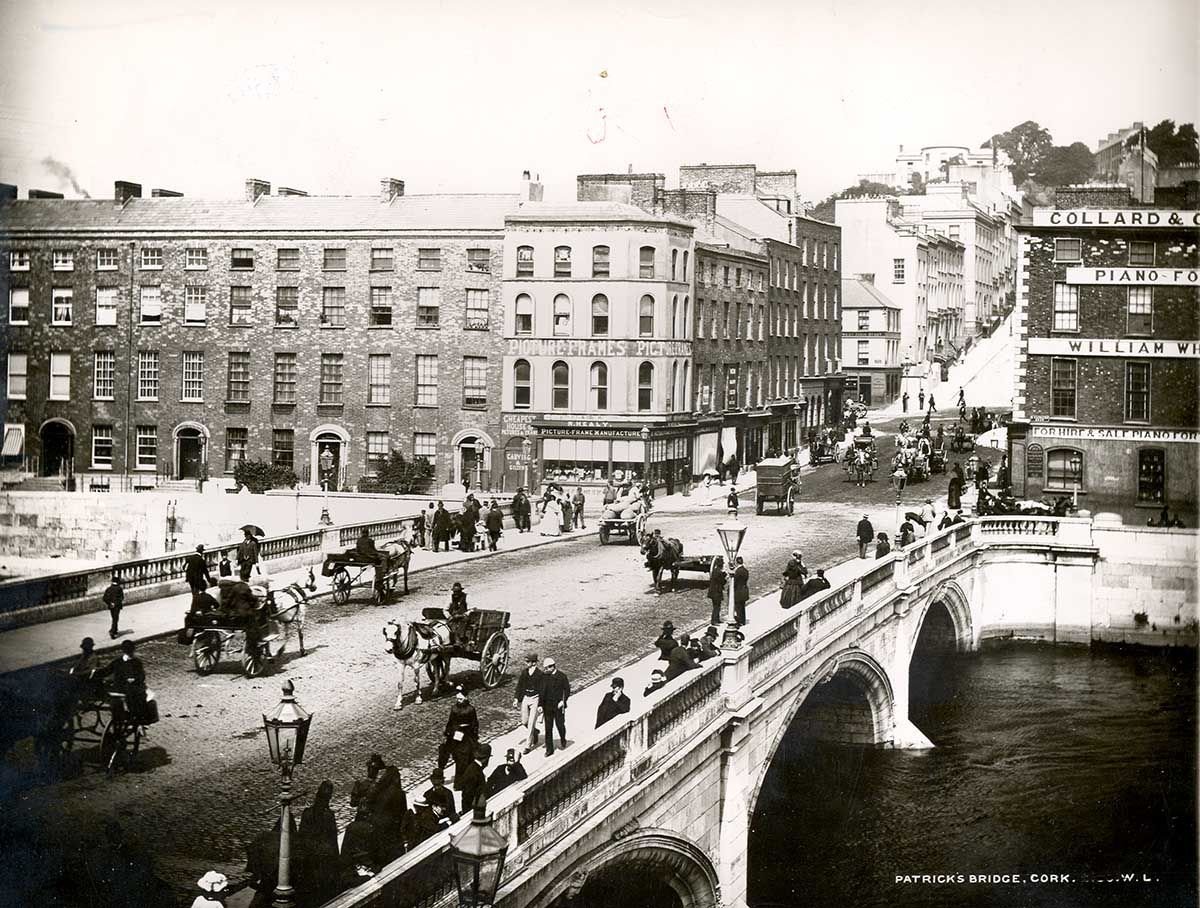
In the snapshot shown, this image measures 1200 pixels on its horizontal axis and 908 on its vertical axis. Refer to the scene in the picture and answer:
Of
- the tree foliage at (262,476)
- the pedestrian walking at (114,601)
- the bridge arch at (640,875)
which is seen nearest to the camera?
the bridge arch at (640,875)

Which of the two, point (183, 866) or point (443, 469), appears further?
point (443, 469)

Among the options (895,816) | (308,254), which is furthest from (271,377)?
(895,816)

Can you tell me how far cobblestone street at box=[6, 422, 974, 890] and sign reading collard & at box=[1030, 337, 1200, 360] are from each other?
14476mm

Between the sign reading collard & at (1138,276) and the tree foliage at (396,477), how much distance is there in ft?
74.2

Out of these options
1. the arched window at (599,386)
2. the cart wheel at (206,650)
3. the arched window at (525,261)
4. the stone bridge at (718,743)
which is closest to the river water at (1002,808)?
the stone bridge at (718,743)

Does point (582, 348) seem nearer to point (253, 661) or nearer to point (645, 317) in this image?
point (645, 317)

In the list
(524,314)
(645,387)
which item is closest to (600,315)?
(524,314)

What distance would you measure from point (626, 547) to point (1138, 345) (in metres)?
18.2

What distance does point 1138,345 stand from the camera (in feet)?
131

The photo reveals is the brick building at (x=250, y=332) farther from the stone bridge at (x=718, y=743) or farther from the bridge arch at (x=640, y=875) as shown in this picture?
the bridge arch at (x=640, y=875)

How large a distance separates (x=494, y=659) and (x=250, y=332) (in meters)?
17.2

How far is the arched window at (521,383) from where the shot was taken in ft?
143

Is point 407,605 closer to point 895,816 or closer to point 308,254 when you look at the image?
point 895,816

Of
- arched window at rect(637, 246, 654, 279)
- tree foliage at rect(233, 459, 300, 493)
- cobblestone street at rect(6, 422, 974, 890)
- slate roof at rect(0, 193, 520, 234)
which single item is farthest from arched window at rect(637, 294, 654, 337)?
tree foliage at rect(233, 459, 300, 493)
